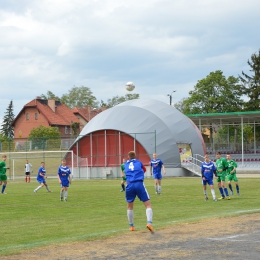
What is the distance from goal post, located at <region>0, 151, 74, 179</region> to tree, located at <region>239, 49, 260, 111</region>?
43914 mm

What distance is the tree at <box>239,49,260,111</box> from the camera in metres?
92.9

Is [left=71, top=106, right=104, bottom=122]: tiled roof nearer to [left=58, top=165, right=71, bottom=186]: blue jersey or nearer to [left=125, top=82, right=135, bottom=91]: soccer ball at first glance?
[left=125, top=82, right=135, bottom=91]: soccer ball

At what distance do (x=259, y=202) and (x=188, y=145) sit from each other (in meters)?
34.4

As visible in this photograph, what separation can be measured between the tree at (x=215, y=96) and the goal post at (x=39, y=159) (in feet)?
149

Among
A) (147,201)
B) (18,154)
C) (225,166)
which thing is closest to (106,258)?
(147,201)

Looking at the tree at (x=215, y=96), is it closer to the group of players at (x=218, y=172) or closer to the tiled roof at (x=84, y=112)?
the tiled roof at (x=84, y=112)

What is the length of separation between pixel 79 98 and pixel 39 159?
85477mm

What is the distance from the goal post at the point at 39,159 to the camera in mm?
57156

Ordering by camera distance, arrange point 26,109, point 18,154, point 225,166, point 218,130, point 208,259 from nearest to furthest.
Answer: point 208,259 → point 225,166 → point 18,154 → point 218,130 → point 26,109

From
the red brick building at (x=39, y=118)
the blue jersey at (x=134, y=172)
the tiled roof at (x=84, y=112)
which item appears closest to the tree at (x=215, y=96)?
the red brick building at (x=39, y=118)

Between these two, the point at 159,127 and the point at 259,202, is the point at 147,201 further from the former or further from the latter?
the point at 159,127

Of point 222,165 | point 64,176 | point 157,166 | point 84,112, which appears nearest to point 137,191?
point 64,176

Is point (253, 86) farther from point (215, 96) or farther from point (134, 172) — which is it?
point (134, 172)

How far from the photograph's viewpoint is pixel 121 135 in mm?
54938
